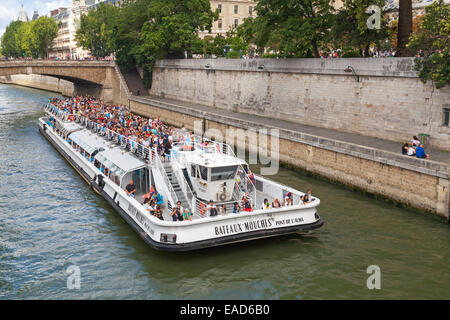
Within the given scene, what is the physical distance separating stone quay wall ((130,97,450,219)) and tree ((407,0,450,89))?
188 inches

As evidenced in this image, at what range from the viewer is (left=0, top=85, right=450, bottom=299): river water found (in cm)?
1545

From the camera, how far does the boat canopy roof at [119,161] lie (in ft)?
73.3

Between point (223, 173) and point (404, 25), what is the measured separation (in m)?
17.9

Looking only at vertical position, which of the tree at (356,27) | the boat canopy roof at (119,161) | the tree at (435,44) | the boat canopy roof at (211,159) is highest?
the tree at (356,27)

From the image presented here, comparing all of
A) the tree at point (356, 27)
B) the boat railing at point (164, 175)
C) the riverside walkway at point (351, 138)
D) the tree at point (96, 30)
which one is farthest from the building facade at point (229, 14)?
the boat railing at point (164, 175)

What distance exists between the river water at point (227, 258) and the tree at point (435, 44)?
6897mm

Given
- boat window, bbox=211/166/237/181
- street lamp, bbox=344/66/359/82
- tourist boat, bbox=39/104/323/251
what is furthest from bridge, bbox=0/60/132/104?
boat window, bbox=211/166/237/181

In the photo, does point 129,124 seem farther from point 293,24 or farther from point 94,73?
point 94,73

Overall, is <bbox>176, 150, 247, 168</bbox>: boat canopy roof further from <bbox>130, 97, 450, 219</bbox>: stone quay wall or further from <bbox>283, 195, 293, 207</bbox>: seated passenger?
<bbox>130, 97, 450, 219</bbox>: stone quay wall

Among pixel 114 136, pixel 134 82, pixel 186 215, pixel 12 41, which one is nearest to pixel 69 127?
pixel 114 136

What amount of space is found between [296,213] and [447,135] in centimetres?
1202

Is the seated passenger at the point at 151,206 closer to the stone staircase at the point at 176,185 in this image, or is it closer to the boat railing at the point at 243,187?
the stone staircase at the point at 176,185
